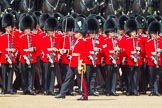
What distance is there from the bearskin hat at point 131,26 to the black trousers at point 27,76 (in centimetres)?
240

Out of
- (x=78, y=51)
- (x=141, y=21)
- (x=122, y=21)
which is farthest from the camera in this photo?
(x=141, y=21)

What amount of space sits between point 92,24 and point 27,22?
1.53 meters

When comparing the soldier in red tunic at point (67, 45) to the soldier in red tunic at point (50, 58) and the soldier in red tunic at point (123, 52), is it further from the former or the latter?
the soldier in red tunic at point (123, 52)

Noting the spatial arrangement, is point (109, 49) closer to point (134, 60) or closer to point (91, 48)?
point (134, 60)

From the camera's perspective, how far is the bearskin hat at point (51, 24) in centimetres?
1841

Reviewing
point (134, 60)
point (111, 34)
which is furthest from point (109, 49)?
point (134, 60)

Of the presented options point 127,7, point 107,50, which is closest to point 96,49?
point 107,50

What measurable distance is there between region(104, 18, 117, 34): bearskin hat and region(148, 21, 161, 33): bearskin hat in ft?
2.74

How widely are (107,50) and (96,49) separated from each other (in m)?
0.62

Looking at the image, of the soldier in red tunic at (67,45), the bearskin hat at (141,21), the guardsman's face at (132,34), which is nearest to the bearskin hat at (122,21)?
the bearskin hat at (141,21)

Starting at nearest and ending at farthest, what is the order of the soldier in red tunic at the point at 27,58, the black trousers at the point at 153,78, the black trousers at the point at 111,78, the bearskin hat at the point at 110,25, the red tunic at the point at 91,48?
the red tunic at the point at 91,48 < the soldier in red tunic at the point at 27,58 < the black trousers at the point at 111,78 < the black trousers at the point at 153,78 < the bearskin hat at the point at 110,25

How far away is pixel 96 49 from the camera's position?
1780 cm

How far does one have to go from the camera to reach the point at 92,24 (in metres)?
18.4

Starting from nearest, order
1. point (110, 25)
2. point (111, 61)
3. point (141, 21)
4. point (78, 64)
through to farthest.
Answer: point (78, 64), point (111, 61), point (110, 25), point (141, 21)
